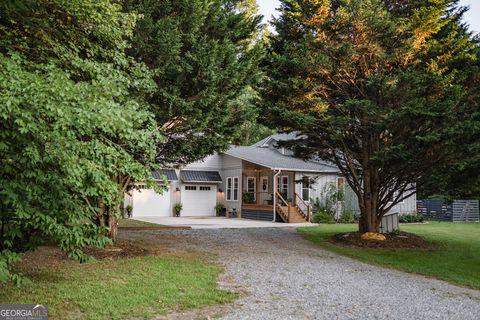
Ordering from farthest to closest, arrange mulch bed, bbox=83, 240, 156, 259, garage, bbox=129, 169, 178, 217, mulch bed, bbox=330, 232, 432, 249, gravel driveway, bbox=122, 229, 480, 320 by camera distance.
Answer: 1. garage, bbox=129, 169, 178, 217
2. mulch bed, bbox=330, 232, 432, 249
3. mulch bed, bbox=83, 240, 156, 259
4. gravel driveway, bbox=122, 229, 480, 320

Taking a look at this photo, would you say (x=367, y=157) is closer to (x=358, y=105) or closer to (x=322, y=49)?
(x=358, y=105)

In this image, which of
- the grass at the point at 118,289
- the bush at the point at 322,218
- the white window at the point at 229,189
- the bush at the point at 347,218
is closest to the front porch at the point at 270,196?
the bush at the point at 322,218

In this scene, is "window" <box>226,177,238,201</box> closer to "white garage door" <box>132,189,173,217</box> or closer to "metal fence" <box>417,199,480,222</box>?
"white garage door" <box>132,189,173,217</box>

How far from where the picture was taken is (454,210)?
2448 centimetres

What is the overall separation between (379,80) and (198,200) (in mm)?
16342

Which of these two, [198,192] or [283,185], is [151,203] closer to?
[198,192]

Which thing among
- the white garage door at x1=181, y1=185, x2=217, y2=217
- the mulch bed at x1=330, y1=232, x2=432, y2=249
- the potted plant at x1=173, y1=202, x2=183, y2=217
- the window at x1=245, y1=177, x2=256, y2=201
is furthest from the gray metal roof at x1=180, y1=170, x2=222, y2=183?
the mulch bed at x1=330, y1=232, x2=432, y2=249

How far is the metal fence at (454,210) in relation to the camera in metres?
Result: 24.5

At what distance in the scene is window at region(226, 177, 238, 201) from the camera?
25.0 meters

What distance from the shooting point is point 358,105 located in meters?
10.8

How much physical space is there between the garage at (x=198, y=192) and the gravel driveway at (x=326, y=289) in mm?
13303

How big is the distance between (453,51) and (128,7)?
8859 millimetres

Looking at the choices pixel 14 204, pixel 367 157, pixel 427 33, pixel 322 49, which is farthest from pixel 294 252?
pixel 14 204

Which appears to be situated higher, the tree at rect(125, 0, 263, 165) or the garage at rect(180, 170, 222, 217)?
the tree at rect(125, 0, 263, 165)
